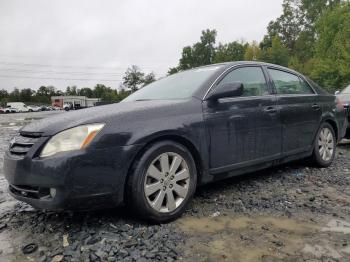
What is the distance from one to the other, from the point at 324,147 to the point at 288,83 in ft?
3.87

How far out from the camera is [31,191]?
263cm

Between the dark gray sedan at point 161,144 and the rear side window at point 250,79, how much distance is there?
0.04ft

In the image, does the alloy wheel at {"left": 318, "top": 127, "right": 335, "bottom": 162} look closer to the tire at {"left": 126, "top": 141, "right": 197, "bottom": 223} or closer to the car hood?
the tire at {"left": 126, "top": 141, "right": 197, "bottom": 223}

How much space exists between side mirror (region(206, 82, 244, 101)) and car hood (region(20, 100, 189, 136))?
0.45 meters

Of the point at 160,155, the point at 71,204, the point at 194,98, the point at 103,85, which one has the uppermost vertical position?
the point at 103,85

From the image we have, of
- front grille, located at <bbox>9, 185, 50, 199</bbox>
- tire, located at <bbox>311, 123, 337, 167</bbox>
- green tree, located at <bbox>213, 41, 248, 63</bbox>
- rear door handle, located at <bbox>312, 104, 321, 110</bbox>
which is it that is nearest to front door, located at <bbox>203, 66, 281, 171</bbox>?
rear door handle, located at <bbox>312, 104, 321, 110</bbox>

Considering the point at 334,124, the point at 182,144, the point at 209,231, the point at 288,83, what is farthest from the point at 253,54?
the point at 209,231

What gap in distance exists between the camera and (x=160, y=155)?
9.39 ft

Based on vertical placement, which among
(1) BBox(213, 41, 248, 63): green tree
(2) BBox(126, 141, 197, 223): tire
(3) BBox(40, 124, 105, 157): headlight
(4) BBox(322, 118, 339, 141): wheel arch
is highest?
(1) BBox(213, 41, 248, 63): green tree

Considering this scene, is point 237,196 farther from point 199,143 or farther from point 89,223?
point 89,223

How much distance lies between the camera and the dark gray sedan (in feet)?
8.38

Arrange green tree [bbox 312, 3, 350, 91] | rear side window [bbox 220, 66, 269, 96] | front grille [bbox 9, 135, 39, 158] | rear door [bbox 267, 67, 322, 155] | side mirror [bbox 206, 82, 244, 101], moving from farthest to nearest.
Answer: green tree [bbox 312, 3, 350, 91] → rear door [bbox 267, 67, 322, 155] → rear side window [bbox 220, 66, 269, 96] → side mirror [bbox 206, 82, 244, 101] → front grille [bbox 9, 135, 39, 158]

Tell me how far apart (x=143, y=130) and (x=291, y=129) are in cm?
222

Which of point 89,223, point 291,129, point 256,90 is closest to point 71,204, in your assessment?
point 89,223
